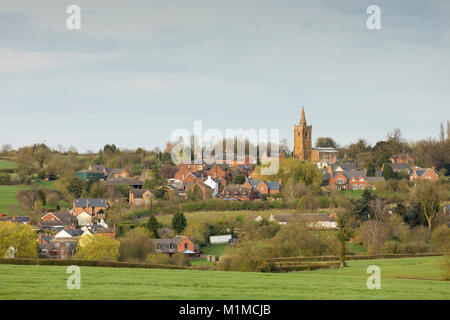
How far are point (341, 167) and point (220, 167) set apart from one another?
60.3 feet

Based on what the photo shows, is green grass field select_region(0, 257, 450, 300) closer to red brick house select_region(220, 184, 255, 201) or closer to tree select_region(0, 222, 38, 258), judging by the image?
tree select_region(0, 222, 38, 258)

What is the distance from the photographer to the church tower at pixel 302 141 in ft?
320

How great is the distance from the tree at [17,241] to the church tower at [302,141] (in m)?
67.7

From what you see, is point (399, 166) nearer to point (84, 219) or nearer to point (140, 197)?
point (140, 197)

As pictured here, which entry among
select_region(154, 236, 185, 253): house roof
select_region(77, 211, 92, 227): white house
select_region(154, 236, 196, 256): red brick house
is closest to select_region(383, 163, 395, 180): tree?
select_region(154, 236, 196, 256): red brick house

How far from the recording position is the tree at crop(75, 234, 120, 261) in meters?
36.4

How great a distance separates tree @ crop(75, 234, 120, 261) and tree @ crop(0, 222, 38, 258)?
3651 mm

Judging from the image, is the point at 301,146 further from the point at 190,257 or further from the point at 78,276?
the point at 78,276

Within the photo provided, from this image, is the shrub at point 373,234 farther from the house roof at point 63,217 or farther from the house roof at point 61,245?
the house roof at point 63,217

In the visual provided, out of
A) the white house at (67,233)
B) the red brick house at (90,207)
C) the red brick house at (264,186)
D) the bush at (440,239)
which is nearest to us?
the bush at (440,239)

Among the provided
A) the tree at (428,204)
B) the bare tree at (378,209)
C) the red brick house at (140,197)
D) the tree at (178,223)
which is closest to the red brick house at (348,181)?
the bare tree at (378,209)

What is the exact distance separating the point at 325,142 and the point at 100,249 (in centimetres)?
9199

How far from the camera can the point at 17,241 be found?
3412 cm

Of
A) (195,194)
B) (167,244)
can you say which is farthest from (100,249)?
(195,194)
